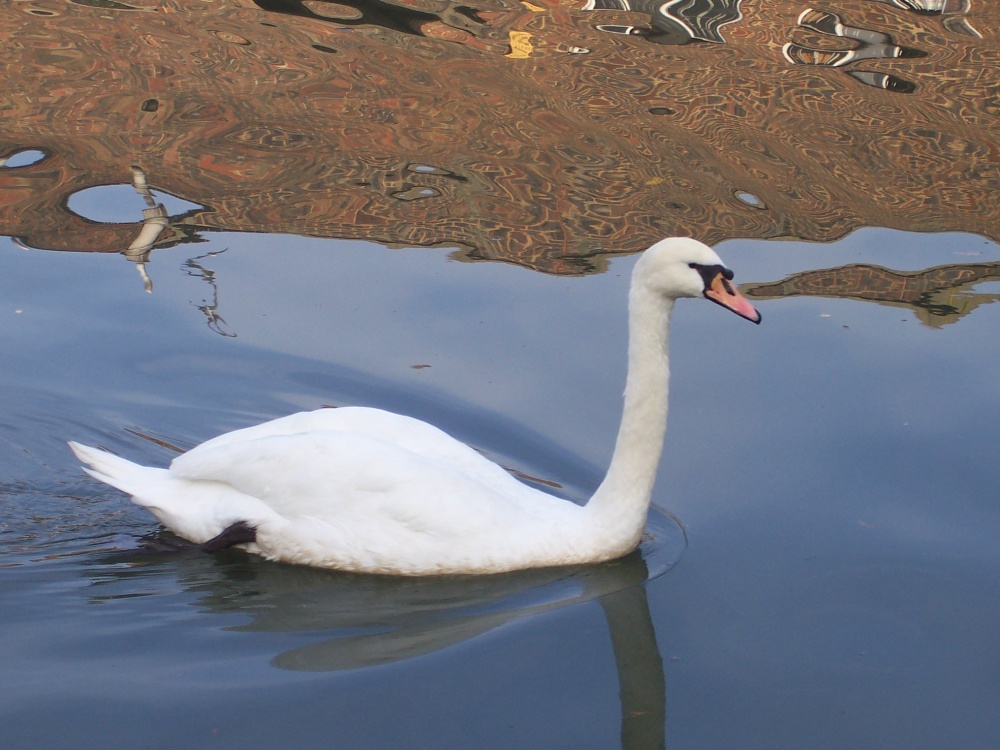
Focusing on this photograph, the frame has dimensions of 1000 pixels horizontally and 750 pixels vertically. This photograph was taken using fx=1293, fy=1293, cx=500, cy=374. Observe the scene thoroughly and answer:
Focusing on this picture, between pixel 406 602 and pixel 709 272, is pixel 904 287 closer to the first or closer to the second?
pixel 709 272

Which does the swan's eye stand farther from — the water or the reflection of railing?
the reflection of railing

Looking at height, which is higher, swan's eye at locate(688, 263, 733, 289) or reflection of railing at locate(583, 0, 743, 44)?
swan's eye at locate(688, 263, 733, 289)

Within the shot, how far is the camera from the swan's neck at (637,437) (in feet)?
17.2

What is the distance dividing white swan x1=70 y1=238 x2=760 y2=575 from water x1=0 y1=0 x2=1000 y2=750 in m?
0.13

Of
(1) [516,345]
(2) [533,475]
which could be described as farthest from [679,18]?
(2) [533,475]

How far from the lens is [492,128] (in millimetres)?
10477

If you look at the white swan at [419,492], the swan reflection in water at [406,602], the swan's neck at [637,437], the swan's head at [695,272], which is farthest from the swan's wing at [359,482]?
the swan's head at [695,272]

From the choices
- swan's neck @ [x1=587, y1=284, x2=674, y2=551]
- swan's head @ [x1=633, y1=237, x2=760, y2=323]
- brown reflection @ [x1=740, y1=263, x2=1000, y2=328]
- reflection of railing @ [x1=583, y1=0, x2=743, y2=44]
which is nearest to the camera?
swan's head @ [x1=633, y1=237, x2=760, y2=323]

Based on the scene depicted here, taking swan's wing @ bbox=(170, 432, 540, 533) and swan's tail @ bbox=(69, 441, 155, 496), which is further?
swan's tail @ bbox=(69, 441, 155, 496)

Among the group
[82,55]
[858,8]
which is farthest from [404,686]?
[858,8]

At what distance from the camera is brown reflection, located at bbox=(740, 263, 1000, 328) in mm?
7840

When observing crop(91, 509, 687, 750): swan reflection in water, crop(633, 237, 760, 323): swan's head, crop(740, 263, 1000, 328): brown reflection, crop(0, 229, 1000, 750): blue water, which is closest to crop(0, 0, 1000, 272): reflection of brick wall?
crop(0, 229, 1000, 750): blue water

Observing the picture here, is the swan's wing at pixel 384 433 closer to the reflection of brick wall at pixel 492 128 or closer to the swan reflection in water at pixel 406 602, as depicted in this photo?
the swan reflection in water at pixel 406 602

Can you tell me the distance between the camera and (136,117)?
10.4 meters
